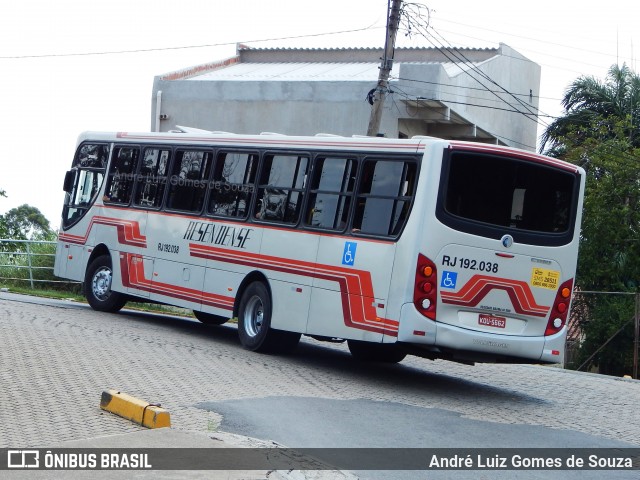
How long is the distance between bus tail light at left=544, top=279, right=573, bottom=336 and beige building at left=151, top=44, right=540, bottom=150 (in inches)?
721

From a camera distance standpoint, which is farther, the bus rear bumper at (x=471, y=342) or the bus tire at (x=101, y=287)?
the bus tire at (x=101, y=287)

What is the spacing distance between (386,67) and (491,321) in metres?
12.5

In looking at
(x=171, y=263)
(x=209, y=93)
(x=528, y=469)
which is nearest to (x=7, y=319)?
(x=171, y=263)

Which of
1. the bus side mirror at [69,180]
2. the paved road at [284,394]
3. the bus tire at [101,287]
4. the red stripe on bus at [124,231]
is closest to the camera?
the paved road at [284,394]

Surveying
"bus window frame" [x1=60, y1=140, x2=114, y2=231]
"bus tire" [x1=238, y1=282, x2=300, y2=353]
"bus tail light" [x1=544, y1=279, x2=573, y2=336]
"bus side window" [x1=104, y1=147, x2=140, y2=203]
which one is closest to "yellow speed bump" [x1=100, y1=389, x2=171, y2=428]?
"bus tire" [x1=238, y1=282, x2=300, y2=353]

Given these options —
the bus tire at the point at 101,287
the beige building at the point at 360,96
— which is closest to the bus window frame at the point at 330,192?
the bus tire at the point at 101,287

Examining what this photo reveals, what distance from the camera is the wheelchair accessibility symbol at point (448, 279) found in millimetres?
12906

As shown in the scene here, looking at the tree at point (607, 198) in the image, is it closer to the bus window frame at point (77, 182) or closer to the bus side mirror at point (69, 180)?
the bus window frame at point (77, 182)

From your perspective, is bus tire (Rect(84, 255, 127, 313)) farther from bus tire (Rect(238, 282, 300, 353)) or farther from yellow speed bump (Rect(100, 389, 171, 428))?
yellow speed bump (Rect(100, 389, 171, 428))

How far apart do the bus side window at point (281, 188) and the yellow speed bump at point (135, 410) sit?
225 inches

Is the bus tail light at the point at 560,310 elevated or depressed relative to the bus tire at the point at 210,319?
elevated

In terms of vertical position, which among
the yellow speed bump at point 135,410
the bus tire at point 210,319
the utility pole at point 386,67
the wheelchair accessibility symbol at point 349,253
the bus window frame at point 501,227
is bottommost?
the bus tire at point 210,319

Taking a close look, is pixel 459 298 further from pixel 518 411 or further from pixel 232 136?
pixel 232 136

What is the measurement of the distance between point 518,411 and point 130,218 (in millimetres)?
8843
